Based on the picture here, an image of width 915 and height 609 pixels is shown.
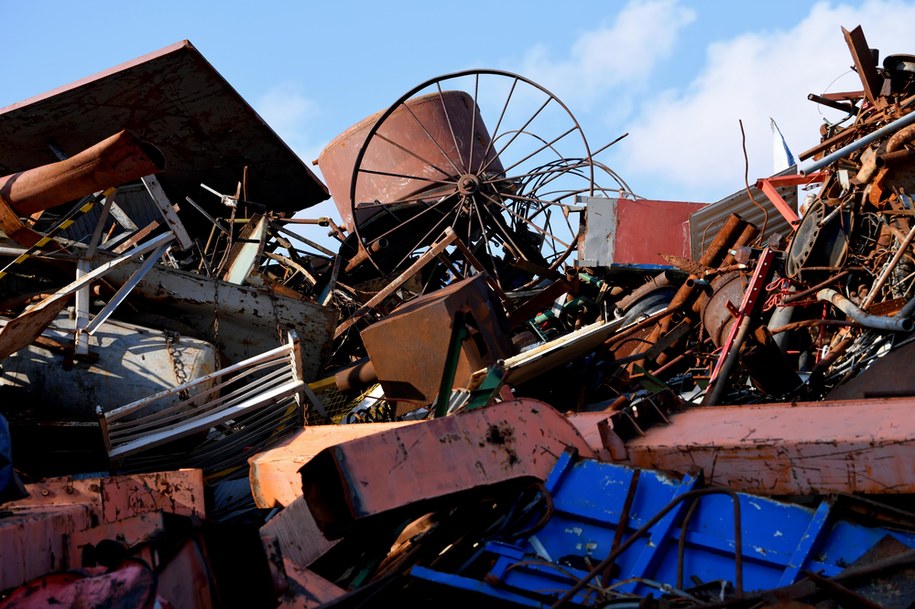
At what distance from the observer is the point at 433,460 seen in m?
3.52

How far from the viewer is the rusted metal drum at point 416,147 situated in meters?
10.2

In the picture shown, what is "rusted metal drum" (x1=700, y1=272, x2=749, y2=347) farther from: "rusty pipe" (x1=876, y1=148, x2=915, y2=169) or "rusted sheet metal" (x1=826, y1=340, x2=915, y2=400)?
"rusted sheet metal" (x1=826, y1=340, x2=915, y2=400)

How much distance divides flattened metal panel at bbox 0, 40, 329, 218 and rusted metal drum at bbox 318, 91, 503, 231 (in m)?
0.87

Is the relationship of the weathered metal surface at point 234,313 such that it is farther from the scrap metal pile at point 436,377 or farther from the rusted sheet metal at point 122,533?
the rusted sheet metal at point 122,533

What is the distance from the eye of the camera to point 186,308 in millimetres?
7465

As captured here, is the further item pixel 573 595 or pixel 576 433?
pixel 576 433

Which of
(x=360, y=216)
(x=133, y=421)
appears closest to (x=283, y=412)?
(x=133, y=421)

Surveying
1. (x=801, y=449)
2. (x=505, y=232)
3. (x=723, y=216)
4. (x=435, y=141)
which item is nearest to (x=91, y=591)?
(x=801, y=449)

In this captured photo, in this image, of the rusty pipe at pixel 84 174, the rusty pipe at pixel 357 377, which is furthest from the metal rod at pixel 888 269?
the rusty pipe at pixel 84 174

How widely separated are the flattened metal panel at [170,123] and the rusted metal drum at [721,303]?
16.6 ft

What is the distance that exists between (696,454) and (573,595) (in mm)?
757

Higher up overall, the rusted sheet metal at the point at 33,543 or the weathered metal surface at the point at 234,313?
the weathered metal surface at the point at 234,313

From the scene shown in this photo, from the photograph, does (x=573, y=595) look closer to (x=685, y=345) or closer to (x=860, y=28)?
(x=685, y=345)

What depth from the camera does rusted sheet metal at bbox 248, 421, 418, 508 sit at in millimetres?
5199
